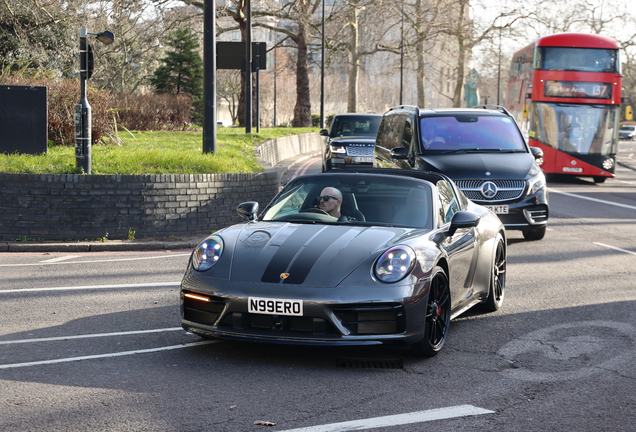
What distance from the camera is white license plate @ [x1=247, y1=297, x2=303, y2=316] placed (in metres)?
5.11

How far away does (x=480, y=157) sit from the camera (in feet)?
39.5

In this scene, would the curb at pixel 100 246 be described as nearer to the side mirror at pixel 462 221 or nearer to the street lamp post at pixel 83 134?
the street lamp post at pixel 83 134

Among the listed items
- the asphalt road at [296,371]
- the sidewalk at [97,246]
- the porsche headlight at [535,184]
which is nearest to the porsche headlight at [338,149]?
the porsche headlight at [535,184]

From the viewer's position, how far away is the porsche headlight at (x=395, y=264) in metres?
5.30

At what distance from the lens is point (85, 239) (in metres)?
11.2

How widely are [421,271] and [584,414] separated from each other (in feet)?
4.87

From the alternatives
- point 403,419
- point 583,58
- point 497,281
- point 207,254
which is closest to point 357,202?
point 207,254

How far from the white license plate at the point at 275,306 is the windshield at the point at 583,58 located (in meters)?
20.0

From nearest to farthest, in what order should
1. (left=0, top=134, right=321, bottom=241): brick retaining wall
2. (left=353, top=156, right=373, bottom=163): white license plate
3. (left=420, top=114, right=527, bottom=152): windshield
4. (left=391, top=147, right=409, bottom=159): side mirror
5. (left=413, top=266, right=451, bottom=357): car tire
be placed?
1. (left=413, top=266, right=451, bottom=357): car tire
2. (left=0, top=134, right=321, bottom=241): brick retaining wall
3. (left=391, top=147, right=409, bottom=159): side mirror
4. (left=420, top=114, right=527, bottom=152): windshield
5. (left=353, top=156, right=373, bottom=163): white license plate

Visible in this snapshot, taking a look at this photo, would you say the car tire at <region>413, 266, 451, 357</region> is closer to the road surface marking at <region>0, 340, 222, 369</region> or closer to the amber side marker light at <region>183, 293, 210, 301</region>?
the amber side marker light at <region>183, 293, 210, 301</region>

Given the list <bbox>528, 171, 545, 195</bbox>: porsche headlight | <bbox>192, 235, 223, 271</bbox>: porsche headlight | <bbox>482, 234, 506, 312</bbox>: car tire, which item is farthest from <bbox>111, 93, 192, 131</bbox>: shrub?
<bbox>192, 235, 223, 271</bbox>: porsche headlight

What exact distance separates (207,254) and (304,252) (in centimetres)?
73

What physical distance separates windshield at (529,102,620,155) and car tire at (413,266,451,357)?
1890 cm

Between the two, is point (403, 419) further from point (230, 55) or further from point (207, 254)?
point (230, 55)
